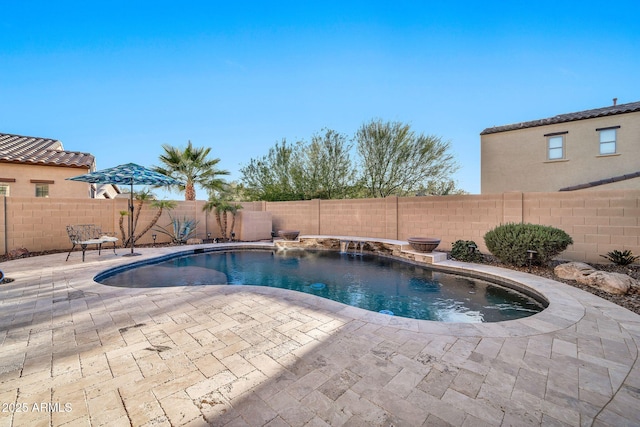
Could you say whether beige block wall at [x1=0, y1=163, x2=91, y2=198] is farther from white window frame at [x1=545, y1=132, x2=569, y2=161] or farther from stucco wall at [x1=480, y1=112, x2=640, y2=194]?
white window frame at [x1=545, y1=132, x2=569, y2=161]

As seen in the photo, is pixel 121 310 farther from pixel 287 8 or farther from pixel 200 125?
pixel 200 125

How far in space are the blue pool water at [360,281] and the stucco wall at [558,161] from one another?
8859mm

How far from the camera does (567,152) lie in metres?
11.5

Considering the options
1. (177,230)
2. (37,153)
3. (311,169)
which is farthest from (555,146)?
(37,153)

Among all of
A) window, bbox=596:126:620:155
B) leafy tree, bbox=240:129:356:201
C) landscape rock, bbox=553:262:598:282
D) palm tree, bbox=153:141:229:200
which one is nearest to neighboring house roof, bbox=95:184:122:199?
palm tree, bbox=153:141:229:200

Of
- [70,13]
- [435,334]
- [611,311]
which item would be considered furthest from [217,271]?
[70,13]

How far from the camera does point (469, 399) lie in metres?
1.88

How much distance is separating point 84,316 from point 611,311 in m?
6.98

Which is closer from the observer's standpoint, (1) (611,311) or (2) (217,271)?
(1) (611,311)

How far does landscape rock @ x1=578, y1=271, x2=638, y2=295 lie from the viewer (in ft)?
14.2

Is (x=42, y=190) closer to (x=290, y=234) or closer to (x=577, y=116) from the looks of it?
(x=290, y=234)

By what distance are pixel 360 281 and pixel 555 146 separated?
12.1 metres

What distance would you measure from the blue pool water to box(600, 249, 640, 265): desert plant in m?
2.96

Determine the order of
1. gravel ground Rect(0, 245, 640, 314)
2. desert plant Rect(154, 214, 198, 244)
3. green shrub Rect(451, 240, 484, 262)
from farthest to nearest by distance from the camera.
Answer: desert plant Rect(154, 214, 198, 244), green shrub Rect(451, 240, 484, 262), gravel ground Rect(0, 245, 640, 314)
